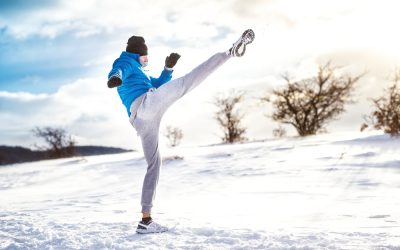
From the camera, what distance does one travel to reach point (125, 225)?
4117 millimetres

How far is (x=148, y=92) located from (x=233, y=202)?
235cm

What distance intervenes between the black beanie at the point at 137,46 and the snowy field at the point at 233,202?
1.67 metres

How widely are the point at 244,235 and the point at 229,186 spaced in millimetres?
3316

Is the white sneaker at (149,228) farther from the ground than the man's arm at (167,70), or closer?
closer

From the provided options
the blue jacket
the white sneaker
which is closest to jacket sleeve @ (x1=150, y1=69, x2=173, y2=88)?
the blue jacket

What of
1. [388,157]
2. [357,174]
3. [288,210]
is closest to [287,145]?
[388,157]

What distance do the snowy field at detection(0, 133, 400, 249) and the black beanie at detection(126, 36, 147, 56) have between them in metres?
1.67

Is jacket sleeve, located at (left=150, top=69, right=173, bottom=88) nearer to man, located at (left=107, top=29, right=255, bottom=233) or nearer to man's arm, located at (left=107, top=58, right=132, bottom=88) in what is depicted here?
man, located at (left=107, top=29, right=255, bottom=233)

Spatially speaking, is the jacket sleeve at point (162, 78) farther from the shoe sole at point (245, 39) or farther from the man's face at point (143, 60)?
the shoe sole at point (245, 39)

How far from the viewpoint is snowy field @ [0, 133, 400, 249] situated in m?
3.38

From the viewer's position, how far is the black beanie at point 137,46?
13.1ft

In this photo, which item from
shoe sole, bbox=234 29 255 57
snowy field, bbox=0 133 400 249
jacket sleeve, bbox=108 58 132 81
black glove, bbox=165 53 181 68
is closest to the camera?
snowy field, bbox=0 133 400 249

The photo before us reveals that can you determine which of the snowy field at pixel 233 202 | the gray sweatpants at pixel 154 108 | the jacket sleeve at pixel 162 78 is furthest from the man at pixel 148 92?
the snowy field at pixel 233 202

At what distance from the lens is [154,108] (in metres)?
3.57
